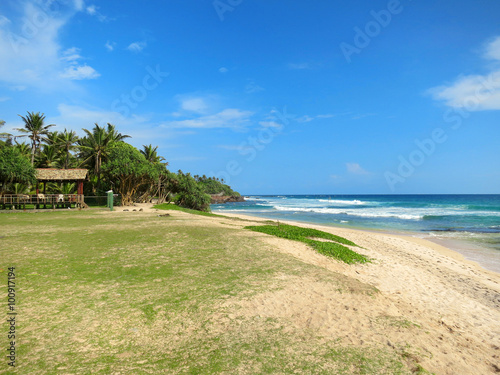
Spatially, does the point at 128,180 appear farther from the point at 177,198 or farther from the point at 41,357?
the point at 41,357

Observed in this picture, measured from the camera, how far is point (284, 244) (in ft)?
36.4

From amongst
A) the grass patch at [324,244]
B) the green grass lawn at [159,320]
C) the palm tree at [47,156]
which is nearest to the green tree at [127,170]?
the palm tree at [47,156]

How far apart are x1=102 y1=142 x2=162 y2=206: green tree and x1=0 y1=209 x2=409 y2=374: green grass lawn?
86.2 feet

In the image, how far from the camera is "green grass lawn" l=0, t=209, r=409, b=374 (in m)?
3.49

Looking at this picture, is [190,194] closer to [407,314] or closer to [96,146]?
[96,146]

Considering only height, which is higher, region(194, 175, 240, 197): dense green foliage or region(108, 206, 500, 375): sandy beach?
region(194, 175, 240, 197): dense green foliage

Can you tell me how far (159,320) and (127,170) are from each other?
31615mm

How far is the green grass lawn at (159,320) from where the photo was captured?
3.49m

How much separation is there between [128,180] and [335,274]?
34323mm

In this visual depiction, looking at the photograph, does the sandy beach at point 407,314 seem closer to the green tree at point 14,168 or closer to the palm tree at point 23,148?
the green tree at point 14,168

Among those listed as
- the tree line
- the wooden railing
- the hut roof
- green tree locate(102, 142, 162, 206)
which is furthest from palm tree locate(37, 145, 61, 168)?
the wooden railing

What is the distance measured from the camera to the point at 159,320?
4.53 m

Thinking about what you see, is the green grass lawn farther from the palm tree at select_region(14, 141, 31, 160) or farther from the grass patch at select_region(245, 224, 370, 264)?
the palm tree at select_region(14, 141, 31, 160)

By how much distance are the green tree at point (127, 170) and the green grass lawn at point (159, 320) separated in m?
26.3
